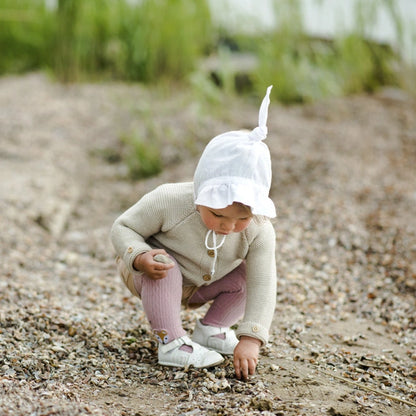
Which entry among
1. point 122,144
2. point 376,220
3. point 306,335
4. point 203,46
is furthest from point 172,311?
point 203,46

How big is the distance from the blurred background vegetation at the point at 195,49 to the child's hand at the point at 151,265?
2.10 meters

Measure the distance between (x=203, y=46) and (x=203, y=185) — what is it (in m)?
4.35

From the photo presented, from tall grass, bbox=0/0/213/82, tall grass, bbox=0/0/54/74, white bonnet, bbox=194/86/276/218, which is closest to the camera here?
white bonnet, bbox=194/86/276/218

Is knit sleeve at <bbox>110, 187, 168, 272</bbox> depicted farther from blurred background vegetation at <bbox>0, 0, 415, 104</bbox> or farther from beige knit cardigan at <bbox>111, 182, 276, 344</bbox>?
blurred background vegetation at <bbox>0, 0, 415, 104</bbox>

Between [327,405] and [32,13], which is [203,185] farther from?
[32,13]

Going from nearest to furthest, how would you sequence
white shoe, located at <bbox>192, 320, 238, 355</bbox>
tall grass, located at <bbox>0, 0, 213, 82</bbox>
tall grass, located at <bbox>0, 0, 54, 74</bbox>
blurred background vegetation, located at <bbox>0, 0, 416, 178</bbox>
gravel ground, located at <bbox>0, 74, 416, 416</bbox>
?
gravel ground, located at <bbox>0, 74, 416, 416</bbox>
white shoe, located at <bbox>192, 320, 238, 355</bbox>
blurred background vegetation, located at <bbox>0, 0, 416, 178</bbox>
tall grass, located at <bbox>0, 0, 213, 82</bbox>
tall grass, located at <bbox>0, 0, 54, 74</bbox>

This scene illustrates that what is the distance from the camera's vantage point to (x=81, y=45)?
203 inches

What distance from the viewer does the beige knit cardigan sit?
161 cm

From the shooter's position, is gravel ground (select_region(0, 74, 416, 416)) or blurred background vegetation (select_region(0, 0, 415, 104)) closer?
gravel ground (select_region(0, 74, 416, 416))

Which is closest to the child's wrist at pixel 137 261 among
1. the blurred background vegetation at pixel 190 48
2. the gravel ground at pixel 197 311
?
the gravel ground at pixel 197 311

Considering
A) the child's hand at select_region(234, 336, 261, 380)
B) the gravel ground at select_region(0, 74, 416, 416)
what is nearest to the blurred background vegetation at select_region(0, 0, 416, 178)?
the gravel ground at select_region(0, 74, 416, 416)

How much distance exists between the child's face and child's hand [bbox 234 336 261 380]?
30cm

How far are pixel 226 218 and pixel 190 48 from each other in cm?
382

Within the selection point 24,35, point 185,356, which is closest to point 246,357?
point 185,356
